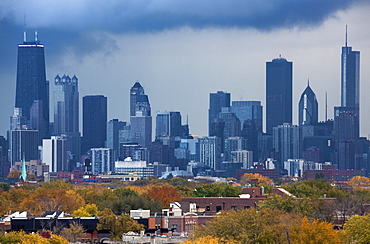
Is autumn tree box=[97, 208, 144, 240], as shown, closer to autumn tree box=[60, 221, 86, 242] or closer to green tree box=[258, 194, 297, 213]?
autumn tree box=[60, 221, 86, 242]

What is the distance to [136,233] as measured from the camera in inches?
3423

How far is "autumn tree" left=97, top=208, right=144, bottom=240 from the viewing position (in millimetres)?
90000

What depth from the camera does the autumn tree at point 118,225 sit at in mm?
90000

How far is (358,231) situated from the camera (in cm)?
7000

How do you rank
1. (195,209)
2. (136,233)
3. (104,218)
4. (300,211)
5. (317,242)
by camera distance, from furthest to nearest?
(195,209) → (300,211) → (104,218) → (136,233) → (317,242)

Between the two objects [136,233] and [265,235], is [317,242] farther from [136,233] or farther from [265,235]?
[136,233]

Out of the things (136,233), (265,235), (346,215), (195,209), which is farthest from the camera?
(195,209)

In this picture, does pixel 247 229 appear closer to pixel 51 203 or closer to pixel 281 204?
pixel 281 204

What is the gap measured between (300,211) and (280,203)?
5.03 m

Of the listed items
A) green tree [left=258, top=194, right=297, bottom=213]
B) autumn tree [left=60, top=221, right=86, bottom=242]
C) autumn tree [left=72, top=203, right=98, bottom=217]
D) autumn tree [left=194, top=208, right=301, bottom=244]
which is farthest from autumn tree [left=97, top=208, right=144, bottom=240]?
green tree [left=258, top=194, right=297, bottom=213]

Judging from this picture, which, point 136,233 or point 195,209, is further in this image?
point 195,209

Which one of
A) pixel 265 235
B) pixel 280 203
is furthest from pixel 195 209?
pixel 265 235

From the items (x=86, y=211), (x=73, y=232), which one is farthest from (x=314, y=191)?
(x=73, y=232)

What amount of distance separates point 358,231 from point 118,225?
25731mm
